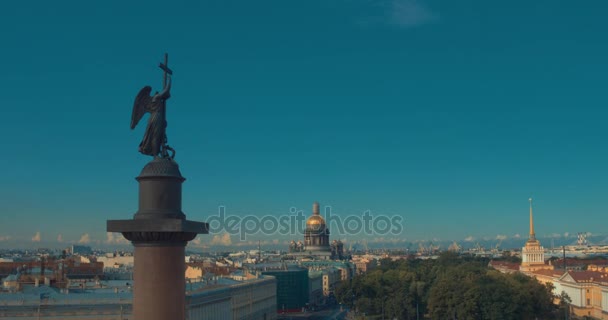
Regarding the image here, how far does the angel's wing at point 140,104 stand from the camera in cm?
1329

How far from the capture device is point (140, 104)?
13.4 meters

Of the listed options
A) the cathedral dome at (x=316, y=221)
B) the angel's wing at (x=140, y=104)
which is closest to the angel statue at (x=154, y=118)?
the angel's wing at (x=140, y=104)

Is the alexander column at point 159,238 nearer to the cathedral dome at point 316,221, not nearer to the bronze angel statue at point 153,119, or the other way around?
the bronze angel statue at point 153,119

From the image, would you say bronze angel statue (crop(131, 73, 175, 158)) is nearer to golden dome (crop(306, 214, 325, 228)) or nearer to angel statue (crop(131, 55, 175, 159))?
angel statue (crop(131, 55, 175, 159))

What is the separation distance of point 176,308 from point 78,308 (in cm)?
3610

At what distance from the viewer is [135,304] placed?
12.1 m

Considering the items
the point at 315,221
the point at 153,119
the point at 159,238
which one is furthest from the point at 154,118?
the point at 315,221

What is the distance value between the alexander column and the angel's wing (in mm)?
891

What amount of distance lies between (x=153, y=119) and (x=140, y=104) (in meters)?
0.41

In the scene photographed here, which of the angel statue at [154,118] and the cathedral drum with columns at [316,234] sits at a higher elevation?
the angel statue at [154,118]

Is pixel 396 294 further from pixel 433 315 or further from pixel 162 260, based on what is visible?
pixel 162 260

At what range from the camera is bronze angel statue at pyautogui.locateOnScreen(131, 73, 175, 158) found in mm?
13180

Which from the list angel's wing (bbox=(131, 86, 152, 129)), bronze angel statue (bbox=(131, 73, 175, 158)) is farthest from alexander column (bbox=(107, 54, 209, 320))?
angel's wing (bbox=(131, 86, 152, 129))

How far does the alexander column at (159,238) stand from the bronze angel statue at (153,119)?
20cm
